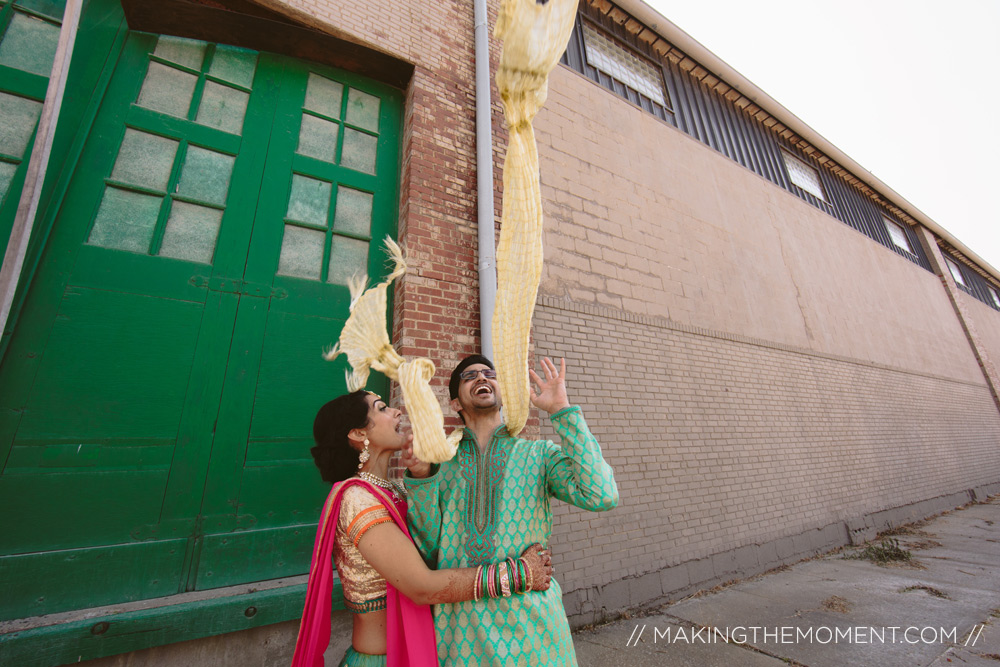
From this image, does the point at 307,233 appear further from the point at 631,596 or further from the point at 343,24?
the point at 631,596

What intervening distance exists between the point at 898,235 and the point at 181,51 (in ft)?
59.3

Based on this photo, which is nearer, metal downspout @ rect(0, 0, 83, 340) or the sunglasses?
the sunglasses

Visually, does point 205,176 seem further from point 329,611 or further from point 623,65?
point 623,65

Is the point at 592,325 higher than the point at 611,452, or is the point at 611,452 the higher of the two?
the point at 592,325

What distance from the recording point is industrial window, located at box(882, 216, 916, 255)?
12445 mm

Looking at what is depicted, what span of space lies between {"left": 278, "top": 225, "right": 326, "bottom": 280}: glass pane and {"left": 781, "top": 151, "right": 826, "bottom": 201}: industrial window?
418 inches

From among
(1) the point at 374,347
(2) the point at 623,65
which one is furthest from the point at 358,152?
(2) the point at 623,65

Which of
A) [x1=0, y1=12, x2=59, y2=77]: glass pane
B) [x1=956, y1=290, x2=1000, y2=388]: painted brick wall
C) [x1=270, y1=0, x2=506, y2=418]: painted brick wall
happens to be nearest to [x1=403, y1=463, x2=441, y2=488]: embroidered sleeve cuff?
[x1=270, y1=0, x2=506, y2=418]: painted brick wall

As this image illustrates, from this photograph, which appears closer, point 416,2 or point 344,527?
point 344,527

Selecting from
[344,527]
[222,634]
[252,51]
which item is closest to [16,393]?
[222,634]

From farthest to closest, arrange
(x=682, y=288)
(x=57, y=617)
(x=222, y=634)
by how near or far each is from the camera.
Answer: (x=682, y=288) → (x=222, y=634) → (x=57, y=617)

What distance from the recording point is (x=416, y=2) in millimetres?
4266

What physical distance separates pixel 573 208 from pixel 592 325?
4.96 ft

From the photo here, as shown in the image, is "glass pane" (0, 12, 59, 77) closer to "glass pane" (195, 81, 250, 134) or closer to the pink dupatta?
"glass pane" (195, 81, 250, 134)
